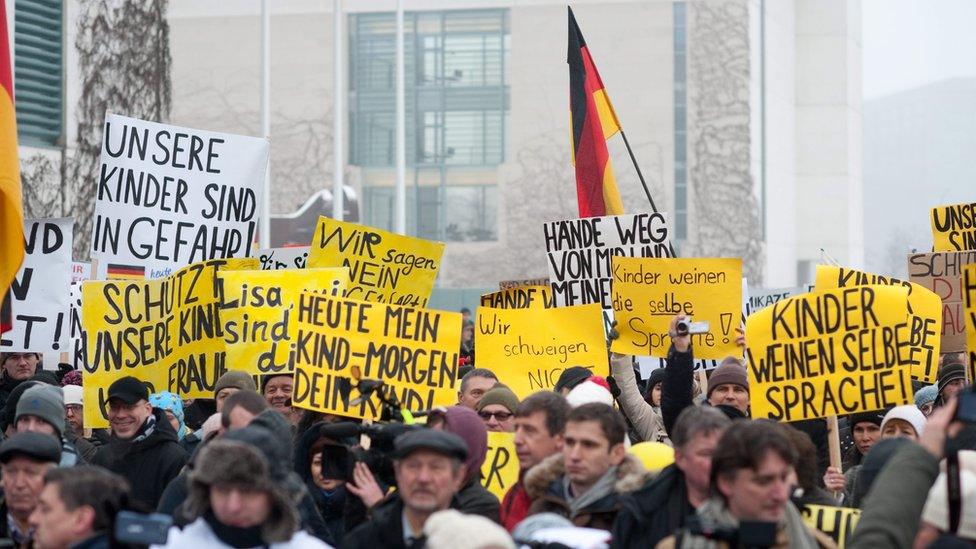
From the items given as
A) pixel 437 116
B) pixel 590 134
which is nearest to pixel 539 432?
pixel 590 134

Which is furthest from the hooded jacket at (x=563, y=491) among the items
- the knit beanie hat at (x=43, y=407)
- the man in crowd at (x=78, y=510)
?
the knit beanie hat at (x=43, y=407)

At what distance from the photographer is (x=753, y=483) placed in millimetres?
5410

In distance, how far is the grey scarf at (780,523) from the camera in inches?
207

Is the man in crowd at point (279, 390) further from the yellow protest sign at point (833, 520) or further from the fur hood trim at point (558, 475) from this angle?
the yellow protest sign at point (833, 520)

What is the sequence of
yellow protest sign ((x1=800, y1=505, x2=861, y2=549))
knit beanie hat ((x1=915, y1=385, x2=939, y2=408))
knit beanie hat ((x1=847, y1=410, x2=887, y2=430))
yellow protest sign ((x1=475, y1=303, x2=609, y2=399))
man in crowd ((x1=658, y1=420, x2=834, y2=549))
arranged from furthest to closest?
yellow protest sign ((x1=475, y1=303, x2=609, y2=399)) → knit beanie hat ((x1=915, y1=385, x2=939, y2=408)) → knit beanie hat ((x1=847, y1=410, x2=887, y2=430)) → yellow protest sign ((x1=800, y1=505, x2=861, y2=549)) → man in crowd ((x1=658, y1=420, x2=834, y2=549))

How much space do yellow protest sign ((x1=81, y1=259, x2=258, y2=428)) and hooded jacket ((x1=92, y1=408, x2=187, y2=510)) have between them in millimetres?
1373

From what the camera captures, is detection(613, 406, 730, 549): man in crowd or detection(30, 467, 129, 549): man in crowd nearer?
detection(30, 467, 129, 549): man in crowd

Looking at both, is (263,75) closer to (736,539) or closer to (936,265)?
(936,265)

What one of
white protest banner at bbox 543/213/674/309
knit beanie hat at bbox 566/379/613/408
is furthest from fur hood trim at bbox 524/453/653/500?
white protest banner at bbox 543/213/674/309

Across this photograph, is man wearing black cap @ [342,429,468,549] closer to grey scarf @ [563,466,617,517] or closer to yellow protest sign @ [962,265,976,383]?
grey scarf @ [563,466,617,517]

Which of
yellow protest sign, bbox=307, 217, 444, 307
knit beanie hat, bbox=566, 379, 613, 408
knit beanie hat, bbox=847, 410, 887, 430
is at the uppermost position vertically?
yellow protest sign, bbox=307, 217, 444, 307

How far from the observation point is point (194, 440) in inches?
379

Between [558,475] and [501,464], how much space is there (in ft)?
5.69

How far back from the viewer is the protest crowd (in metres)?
5.44
